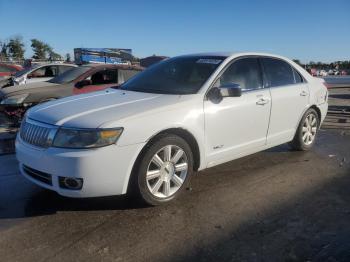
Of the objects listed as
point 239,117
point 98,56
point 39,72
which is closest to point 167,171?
point 239,117

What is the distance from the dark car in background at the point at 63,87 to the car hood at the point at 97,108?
4043 millimetres

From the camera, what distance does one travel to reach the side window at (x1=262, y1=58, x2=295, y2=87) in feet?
17.8

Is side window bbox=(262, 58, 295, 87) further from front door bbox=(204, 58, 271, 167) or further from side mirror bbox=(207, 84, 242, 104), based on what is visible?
side mirror bbox=(207, 84, 242, 104)

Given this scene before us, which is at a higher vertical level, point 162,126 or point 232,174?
point 162,126

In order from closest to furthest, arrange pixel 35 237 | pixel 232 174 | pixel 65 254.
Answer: pixel 65 254 → pixel 35 237 → pixel 232 174

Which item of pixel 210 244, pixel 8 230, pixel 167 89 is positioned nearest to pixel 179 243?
pixel 210 244

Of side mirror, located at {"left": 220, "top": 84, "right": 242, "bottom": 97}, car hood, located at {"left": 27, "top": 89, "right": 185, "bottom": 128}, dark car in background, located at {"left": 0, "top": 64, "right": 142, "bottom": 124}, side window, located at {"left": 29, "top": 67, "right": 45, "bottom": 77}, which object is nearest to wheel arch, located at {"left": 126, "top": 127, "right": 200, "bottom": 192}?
Result: car hood, located at {"left": 27, "top": 89, "right": 185, "bottom": 128}

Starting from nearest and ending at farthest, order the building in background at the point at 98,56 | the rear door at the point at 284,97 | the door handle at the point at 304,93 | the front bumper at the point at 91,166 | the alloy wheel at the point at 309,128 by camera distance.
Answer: the front bumper at the point at 91,166 < the rear door at the point at 284,97 < the door handle at the point at 304,93 < the alloy wheel at the point at 309,128 < the building in background at the point at 98,56

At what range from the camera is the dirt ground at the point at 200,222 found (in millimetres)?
3150

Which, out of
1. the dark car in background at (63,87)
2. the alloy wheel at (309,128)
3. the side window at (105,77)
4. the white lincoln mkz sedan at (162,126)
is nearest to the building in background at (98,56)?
the dark car in background at (63,87)

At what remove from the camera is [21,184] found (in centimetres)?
477

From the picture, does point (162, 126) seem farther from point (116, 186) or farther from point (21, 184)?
point (21, 184)

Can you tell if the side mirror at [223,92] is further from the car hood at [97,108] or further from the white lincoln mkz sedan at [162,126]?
the car hood at [97,108]

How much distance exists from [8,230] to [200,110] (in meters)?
2.20
